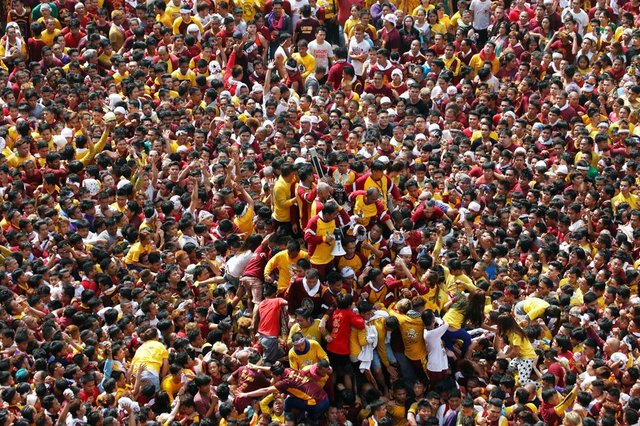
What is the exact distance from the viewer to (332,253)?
18.9 m

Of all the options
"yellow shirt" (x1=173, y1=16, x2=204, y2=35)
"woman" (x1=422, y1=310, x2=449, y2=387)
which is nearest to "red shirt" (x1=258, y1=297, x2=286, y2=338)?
"woman" (x1=422, y1=310, x2=449, y2=387)

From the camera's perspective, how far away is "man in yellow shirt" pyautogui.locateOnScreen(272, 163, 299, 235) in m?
19.4

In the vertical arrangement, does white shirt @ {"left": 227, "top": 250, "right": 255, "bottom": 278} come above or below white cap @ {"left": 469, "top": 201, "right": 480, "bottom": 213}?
above

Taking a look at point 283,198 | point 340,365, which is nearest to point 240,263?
point 283,198

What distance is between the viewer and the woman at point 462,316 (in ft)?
62.7

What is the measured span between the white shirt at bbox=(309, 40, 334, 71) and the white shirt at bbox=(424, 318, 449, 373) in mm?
8022

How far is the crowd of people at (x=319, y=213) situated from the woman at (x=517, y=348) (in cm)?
3

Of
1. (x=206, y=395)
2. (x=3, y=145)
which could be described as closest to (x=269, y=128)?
(x=3, y=145)

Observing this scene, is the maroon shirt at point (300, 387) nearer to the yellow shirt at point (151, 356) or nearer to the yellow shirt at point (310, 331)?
the yellow shirt at point (310, 331)

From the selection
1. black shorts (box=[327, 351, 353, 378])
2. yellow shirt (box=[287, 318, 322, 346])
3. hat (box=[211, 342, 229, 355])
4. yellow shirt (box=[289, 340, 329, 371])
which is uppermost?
yellow shirt (box=[287, 318, 322, 346])

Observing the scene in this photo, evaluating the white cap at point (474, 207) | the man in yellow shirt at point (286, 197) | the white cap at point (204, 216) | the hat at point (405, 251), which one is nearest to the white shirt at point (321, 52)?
the white cap at point (474, 207)

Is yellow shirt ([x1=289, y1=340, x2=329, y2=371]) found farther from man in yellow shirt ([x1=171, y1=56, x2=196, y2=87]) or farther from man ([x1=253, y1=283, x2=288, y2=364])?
man in yellow shirt ([x1=171, y1=56, x2=196, y2=87])

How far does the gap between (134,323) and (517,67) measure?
9.37 metres

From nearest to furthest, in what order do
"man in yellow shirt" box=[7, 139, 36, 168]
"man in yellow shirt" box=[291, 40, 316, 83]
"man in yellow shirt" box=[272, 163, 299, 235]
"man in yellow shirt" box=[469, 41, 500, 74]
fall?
"man in yellow shirt" box=[272, 163, 299, 235]
"man in yellow shirt" box=[7, 139, 36, 168]
"man in yellow shirt" box=[469, 41, 500, 74]
"man in yellow shirt" box=[291, 40, 316, 83]
